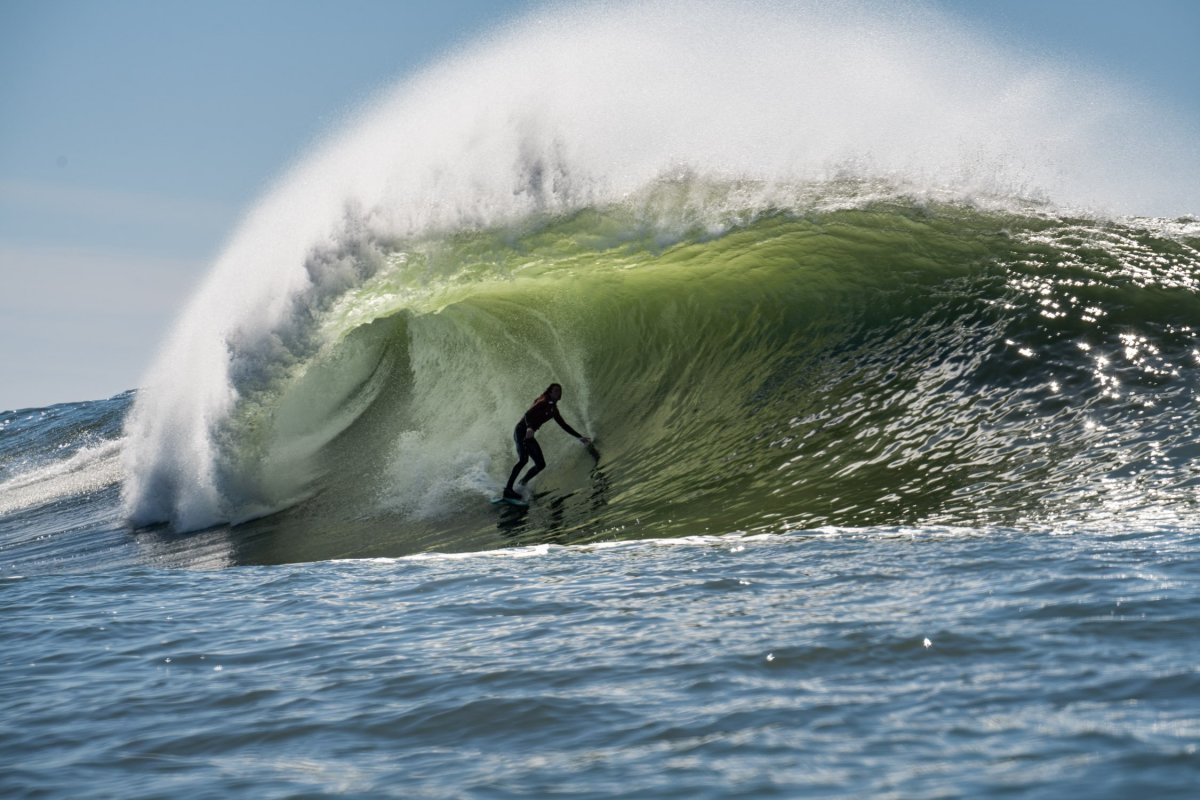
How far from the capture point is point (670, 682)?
441 cm

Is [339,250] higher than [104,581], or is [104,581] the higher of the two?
[339,250]

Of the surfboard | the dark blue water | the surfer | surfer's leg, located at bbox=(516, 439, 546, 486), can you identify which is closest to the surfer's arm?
the surfer

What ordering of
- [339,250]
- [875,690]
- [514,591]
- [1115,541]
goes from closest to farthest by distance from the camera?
1. [875,690]
2. [1115,541]
3. [514,591]
4. [339,250]

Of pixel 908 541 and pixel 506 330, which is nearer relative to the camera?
pixel 908 541

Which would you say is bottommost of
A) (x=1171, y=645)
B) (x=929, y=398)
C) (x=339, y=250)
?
(x=1171, y=645)

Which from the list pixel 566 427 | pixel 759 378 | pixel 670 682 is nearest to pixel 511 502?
pixel 566 427

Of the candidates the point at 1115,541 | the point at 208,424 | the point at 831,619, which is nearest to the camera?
the point at 831,619

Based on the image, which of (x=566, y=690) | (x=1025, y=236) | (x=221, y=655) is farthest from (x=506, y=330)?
(x=566, y=690)

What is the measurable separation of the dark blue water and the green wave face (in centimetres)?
→ 176

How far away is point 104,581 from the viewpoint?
340 inches

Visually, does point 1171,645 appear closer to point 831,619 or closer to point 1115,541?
point 831,619

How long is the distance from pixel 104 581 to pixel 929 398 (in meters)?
7.24

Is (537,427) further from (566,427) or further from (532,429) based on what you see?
(566,427)

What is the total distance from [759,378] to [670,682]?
6928 mm
